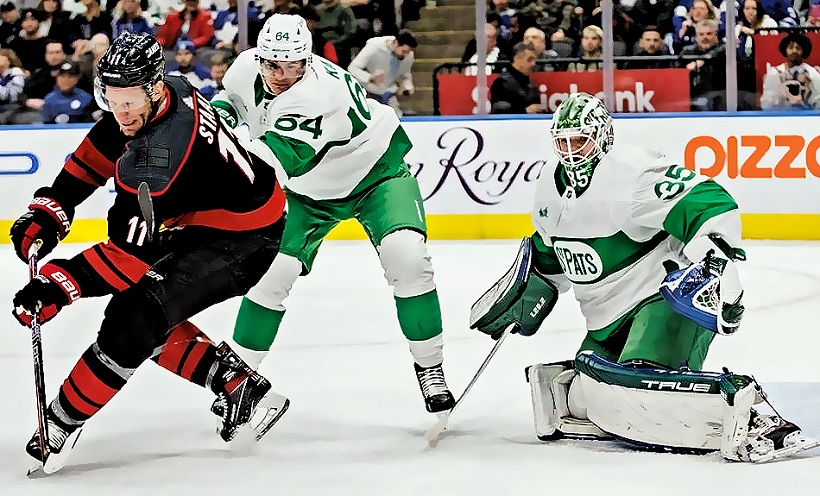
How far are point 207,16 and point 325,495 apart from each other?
5333mm

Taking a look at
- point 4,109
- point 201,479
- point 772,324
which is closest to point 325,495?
point 201,479

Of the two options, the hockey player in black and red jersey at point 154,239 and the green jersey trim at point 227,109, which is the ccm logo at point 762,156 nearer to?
the green jersey trim at point 227,109

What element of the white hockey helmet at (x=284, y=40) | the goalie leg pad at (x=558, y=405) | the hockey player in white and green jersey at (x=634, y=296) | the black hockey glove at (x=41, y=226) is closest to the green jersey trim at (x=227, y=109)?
the white hockey helmet at (x=284, y=40)

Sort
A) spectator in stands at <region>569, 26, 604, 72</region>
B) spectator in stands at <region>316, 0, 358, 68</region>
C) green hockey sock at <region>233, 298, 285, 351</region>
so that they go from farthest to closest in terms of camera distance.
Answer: spectator in stands at <region>316, 0, 358, 68</region>, spectator in stands at <region>569, 26, 604, 72</region>, green hockey sock at <region>233, 298, 285, 351</region>

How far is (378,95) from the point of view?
306 inches

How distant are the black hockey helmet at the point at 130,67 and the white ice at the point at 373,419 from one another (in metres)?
0.89

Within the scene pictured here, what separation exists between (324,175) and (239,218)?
56 centimetres

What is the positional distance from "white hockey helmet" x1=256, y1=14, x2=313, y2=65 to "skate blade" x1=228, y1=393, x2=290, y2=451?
Answer: 875 millimetres

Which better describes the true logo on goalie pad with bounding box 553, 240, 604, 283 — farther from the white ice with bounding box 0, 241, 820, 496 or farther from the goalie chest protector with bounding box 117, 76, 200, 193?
the goalie chest protector with bounding box 117, 76, 200, 193

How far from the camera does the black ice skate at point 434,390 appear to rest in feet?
11.5

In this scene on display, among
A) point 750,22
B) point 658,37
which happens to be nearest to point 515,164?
point 658,37

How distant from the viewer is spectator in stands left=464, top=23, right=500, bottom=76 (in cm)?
764

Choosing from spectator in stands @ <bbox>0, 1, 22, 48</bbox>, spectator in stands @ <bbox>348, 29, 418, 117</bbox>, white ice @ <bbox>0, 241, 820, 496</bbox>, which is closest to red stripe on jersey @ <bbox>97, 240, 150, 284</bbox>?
white ice @ <bbox>0, 241, 820, 496</bbox>

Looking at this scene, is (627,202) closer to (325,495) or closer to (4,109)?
(325,495)
